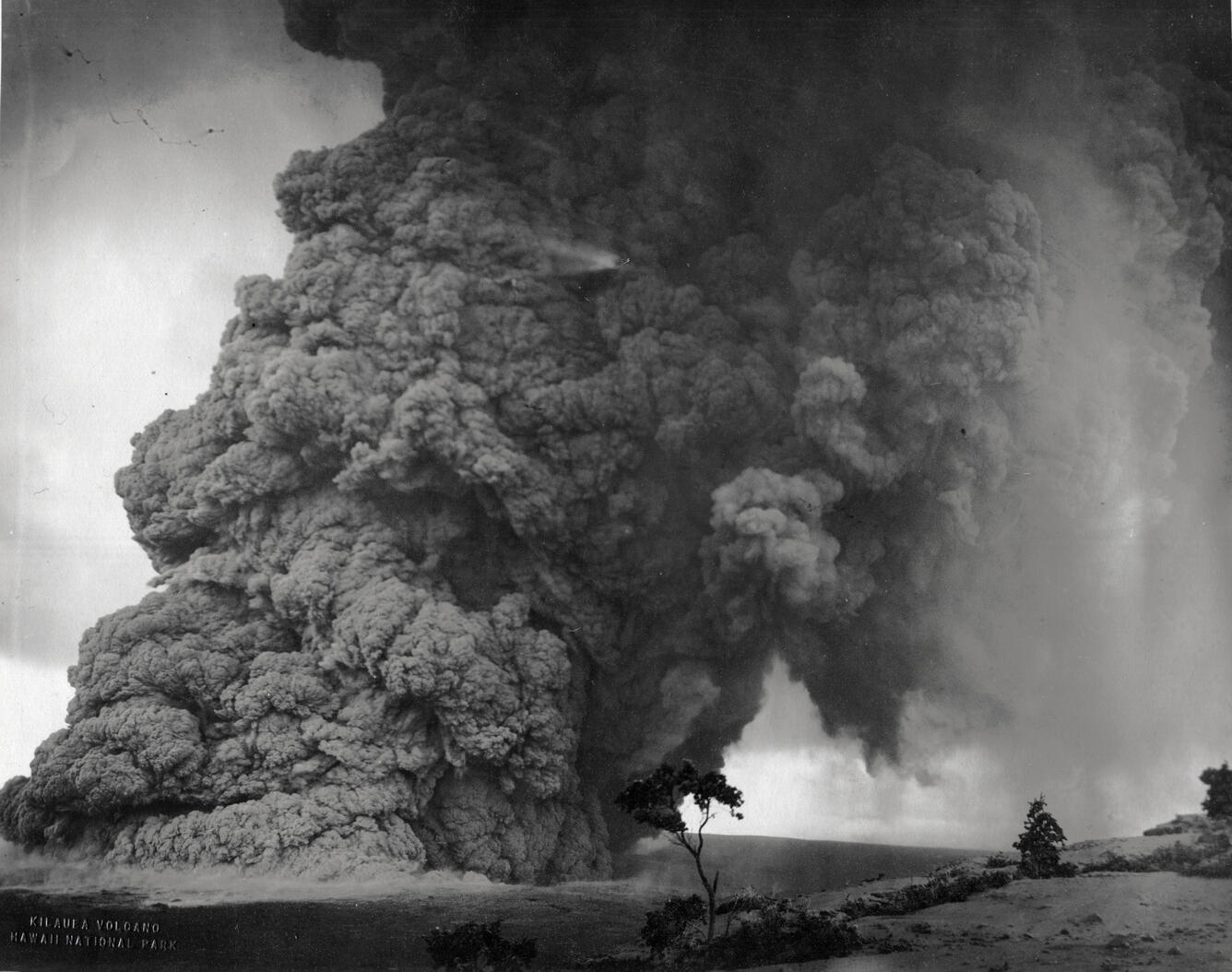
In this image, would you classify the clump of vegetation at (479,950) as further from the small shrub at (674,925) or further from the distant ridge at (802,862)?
the distant ridge at (802,862)

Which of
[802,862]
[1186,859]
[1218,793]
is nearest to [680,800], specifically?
[802,862]

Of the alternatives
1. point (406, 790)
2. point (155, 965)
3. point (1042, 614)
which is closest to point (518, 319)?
point (406, 790)

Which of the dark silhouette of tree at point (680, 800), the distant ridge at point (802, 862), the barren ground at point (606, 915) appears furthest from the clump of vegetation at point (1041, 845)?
the dark silhouette of tree at point (680, 800)

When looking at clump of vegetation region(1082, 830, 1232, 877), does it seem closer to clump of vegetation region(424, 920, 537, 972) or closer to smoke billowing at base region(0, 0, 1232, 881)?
smoke billowing at base region(0, 0, 1232, 881)

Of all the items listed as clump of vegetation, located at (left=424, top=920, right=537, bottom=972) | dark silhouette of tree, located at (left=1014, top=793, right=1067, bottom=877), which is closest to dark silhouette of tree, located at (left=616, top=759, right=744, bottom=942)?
clump of vegetation, located at (left=424, top=920, right=537, bottom=972)

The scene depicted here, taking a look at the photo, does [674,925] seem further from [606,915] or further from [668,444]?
[668,444]

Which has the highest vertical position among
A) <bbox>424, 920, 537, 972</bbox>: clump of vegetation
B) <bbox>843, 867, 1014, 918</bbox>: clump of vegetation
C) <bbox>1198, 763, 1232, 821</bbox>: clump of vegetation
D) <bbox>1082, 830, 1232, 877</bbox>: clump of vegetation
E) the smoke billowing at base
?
the smoke billowing at base
